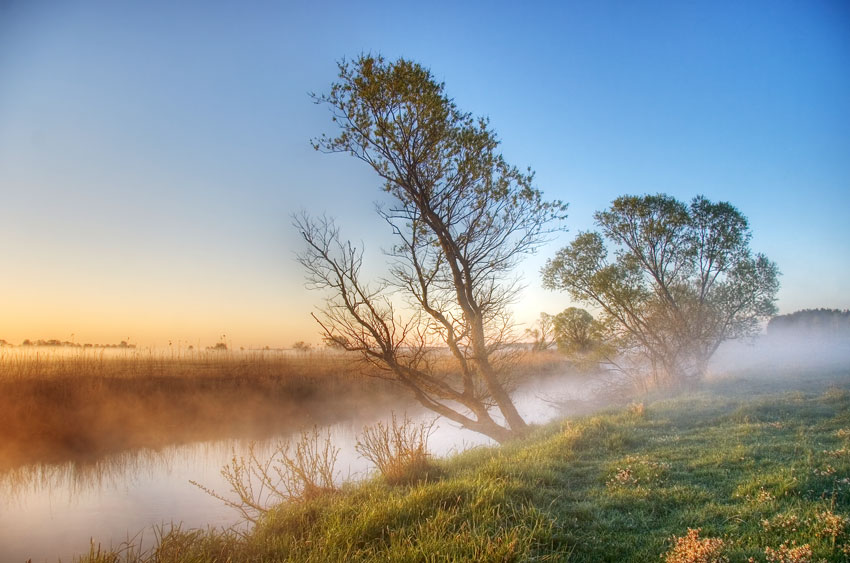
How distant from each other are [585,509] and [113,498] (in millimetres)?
10294

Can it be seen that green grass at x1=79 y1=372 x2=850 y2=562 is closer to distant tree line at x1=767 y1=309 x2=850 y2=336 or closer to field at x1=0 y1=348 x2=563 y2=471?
field at x1=0 y1=348 x2=563 y2=471

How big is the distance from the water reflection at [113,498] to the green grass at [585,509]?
1.98m

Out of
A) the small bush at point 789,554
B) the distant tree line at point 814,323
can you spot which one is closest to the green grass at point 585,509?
the small bush at point 789,554

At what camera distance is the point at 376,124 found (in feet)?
39.1

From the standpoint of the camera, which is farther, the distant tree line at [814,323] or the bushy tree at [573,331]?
the distant tree line at [814,323]

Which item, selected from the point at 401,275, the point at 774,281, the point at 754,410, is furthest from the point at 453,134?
the point at 774,281

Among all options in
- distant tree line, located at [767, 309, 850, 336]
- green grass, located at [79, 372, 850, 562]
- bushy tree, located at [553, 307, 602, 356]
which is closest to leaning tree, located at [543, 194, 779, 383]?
bushy tree, located at [553, 307, 602, 356]

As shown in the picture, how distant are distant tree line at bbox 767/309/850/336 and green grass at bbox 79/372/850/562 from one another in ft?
139

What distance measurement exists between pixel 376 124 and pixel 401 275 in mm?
3954

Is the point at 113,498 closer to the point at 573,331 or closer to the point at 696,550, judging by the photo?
the point at 696,550

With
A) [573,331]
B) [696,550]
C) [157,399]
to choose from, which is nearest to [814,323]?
[573,331]

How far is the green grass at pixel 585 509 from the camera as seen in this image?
3.91m

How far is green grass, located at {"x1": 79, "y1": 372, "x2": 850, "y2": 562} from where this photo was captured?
3914mm

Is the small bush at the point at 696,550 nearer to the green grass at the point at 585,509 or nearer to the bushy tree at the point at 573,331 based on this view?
the green grass at the point at 585,509
